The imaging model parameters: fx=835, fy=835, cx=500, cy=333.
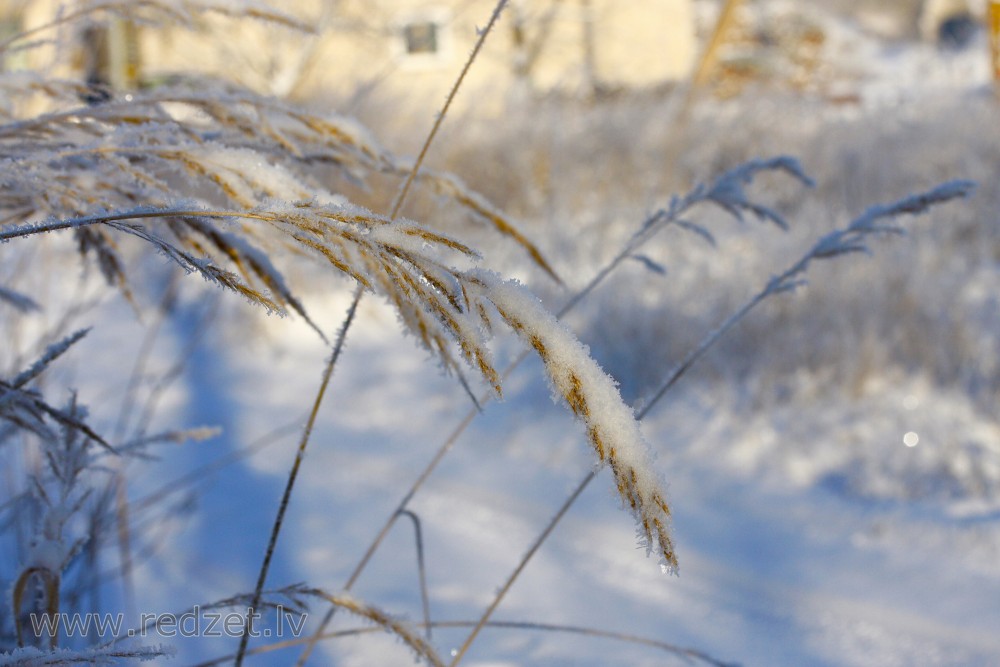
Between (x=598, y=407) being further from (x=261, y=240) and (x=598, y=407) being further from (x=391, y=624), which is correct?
(x=261, y=240)

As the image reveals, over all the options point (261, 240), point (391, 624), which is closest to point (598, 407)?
point (391, 624)

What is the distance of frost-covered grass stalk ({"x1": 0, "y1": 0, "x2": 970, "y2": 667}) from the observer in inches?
15.5

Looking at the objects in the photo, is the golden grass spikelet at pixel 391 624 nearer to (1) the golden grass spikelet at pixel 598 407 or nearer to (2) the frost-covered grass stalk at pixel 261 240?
(2) the frost-covered grass stalk at pixel 261 240

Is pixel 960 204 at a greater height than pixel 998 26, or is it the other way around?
pixel 998 26

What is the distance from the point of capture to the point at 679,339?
2518 mm

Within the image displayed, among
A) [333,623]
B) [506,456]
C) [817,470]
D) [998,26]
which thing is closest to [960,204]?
[817,470]

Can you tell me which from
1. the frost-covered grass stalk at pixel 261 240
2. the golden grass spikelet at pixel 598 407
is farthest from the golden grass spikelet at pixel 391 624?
the golden grass spikelet at pixel 598 407

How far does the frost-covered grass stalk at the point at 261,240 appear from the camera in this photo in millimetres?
394

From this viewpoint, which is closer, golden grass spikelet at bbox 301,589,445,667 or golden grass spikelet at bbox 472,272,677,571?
golden grass spikelet at bbox 472,272,677,571

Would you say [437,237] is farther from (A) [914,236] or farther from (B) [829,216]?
(B) [829,216]

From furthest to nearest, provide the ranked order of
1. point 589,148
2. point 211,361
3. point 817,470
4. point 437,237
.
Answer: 1. point 589,148
2. point 211,361
3. point 817,470
4. point 437,237

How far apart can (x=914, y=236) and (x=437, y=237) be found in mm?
3331

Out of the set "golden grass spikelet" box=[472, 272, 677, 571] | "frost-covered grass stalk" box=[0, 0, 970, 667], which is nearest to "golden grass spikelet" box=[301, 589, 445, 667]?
"frost-covered grass stalk" box=[0, 0, 970, 667]

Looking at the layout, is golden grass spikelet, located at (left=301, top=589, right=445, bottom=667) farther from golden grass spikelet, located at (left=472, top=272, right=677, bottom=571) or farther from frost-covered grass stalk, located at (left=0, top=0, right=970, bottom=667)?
golden grass spikelet, located at (left=472, top=272, right=677, bottom=571)
